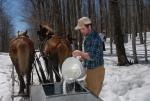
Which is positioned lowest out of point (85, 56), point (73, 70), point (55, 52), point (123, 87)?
point (123, 87)

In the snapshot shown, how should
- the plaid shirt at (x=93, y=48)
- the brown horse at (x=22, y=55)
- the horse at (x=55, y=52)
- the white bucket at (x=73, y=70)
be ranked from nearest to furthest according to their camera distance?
the white bucket at (x=73, y=70)
the plaid shirt at (x=93, y=48)
the brown horse at (x=22, y=55)
the horse at (x=55, y=52)

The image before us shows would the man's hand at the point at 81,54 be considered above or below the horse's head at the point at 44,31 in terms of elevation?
below

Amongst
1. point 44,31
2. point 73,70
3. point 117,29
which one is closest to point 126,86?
point 44,31

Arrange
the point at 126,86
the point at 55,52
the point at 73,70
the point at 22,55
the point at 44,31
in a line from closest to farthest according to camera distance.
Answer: the point at 73,70
the point at 126,86
the point at 22,55
the point at 55,52
the point at 44,31

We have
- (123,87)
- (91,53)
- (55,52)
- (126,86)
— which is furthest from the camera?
(55,52)

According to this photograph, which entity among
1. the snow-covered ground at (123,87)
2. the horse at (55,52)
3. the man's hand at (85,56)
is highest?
the man's hand at (85,56)

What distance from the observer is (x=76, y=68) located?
5.09 m

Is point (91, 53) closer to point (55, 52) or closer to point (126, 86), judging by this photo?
point (126, 86)

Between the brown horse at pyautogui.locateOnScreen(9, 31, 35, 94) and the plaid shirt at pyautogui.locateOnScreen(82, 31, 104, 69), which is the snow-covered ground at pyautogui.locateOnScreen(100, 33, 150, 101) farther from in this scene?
the plaid shirt at pyautogui.locateOnScreen(82, 31, 104, 69)

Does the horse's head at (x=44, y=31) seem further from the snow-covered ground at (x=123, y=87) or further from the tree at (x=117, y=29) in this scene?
the tree at (x=117, y=29)

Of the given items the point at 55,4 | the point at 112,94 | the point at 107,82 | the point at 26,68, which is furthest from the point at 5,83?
the point at 55,4

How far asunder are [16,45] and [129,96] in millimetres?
3422

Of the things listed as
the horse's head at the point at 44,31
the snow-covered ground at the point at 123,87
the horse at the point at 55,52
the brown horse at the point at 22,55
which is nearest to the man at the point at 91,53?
the snow-covered ground at the point at 123,87

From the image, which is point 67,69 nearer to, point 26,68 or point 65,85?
point 65,85
